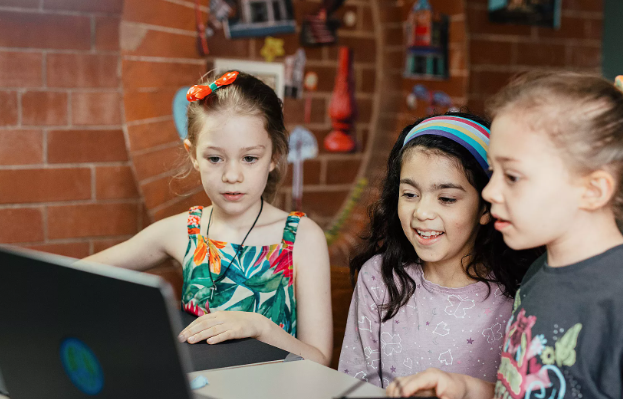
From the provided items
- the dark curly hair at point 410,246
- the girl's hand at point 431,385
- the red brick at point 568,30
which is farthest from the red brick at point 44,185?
the red brick at point 568,30

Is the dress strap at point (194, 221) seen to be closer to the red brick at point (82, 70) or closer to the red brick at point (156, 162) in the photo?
the red brick at point (156, 162)

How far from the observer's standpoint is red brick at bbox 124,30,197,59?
209 centimetres

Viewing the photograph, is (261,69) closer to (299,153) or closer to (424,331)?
(299,153)

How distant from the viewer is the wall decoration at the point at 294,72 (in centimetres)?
243

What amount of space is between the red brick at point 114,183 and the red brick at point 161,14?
1.64 ft

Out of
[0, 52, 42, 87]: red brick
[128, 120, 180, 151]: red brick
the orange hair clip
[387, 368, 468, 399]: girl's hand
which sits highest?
[0, 52, 42, 87]: red brick

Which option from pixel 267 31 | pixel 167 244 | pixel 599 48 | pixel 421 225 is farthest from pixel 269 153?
pixel 599 48

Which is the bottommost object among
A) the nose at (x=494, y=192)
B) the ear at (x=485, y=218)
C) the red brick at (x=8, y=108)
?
the ear at (x=485, y=218)

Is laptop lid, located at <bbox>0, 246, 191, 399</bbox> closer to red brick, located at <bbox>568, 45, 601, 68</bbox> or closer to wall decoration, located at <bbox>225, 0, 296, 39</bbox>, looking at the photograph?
wall decoration, located at <bbox>225, 0, 296, 39</bbox>

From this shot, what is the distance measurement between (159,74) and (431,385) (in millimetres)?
1600

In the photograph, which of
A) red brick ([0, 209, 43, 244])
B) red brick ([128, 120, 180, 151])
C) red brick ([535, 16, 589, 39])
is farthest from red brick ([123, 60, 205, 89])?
red brick ([535, 16, 589, 39])

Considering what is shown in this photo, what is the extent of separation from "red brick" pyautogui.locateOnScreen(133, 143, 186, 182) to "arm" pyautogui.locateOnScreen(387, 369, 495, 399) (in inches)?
54.9

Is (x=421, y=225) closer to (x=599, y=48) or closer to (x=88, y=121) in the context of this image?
(x=88, y=121)

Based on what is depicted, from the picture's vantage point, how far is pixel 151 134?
2.15m
